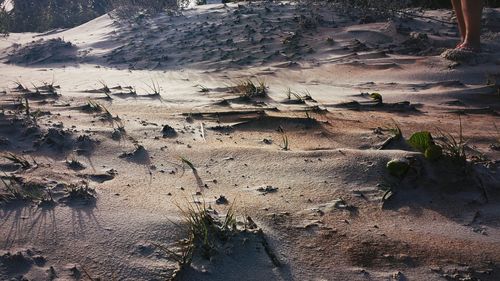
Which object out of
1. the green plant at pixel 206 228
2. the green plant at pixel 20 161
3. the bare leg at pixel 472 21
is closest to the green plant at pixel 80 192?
the green plant at pixel 20 161

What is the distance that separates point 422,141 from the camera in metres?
1.95

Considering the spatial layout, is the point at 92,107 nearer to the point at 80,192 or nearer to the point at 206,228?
the point at 80,192

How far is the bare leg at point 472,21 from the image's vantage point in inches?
136

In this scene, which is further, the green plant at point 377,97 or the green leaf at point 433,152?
the green plant at point 377,97

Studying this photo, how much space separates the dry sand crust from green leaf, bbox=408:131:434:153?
70mm

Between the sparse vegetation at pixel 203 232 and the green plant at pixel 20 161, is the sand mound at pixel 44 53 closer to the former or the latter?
the green plant at pixel 20 161

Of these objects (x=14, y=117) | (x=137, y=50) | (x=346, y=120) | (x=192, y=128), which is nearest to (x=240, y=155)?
(x=192, y=128)

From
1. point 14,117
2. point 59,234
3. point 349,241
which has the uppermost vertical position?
point 14,117

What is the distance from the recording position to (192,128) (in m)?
2.61

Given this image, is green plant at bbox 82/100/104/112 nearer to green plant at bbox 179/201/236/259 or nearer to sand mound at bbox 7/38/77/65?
green plant at bbox 179/201/236/259

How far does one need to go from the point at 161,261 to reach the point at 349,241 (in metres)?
0.67

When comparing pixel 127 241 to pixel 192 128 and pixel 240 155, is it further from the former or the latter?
pixel 192 128

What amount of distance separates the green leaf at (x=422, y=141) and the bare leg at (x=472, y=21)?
2041 millimetres

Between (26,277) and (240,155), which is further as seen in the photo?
(240,155)
